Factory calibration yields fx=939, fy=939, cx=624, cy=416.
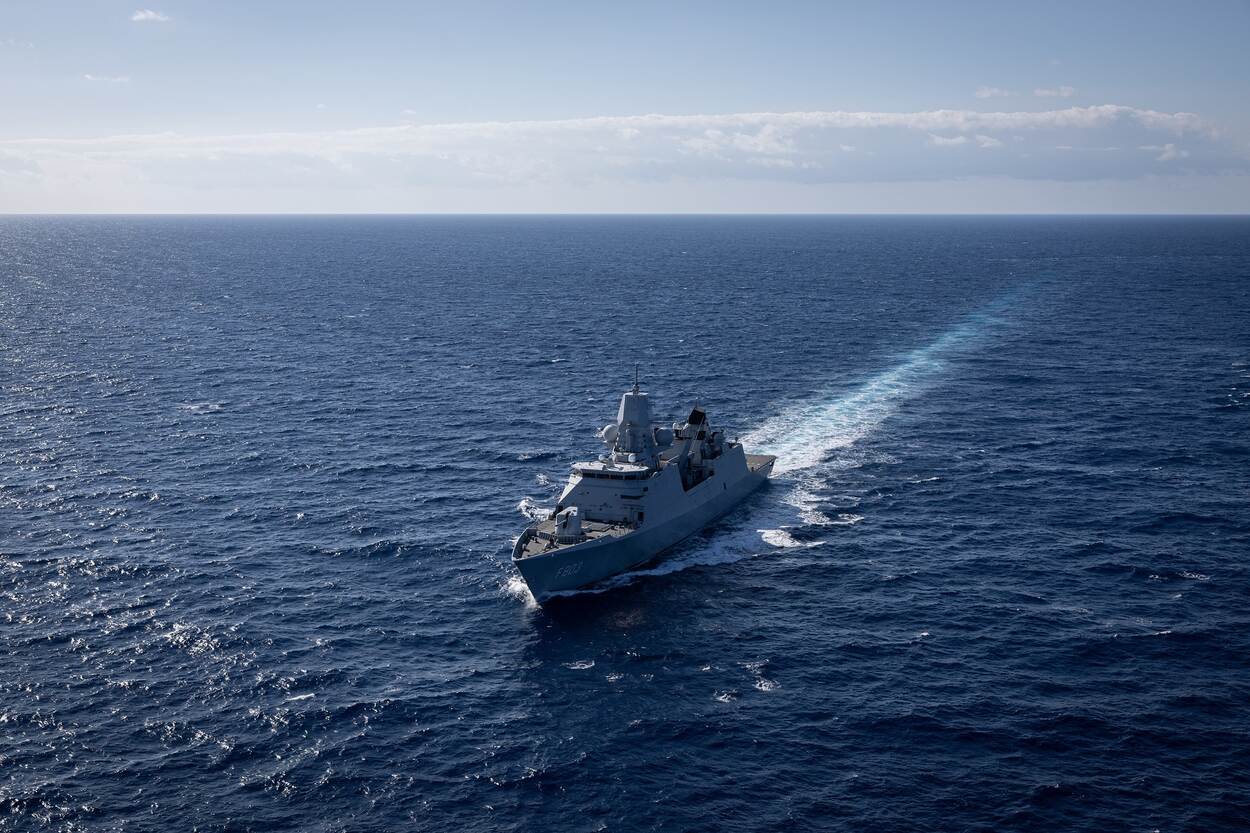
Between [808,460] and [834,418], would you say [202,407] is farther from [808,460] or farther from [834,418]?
[834,418]

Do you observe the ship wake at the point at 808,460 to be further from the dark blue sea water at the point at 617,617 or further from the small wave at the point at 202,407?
the small wave at the point at 202,407

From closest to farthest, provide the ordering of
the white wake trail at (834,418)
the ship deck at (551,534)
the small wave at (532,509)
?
the ship deck at (551,534) < the small wave at (532,509) < the white wake trail at (834,418)

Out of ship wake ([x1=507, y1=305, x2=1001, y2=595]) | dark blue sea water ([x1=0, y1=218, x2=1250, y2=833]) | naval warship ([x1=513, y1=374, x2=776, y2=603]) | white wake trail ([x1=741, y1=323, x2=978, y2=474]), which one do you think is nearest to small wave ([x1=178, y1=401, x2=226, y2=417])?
dark blue sea water ([x1=0, y1=218, x2=1250, y2=833])

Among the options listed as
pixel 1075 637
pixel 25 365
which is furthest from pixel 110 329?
pixel 1075 637

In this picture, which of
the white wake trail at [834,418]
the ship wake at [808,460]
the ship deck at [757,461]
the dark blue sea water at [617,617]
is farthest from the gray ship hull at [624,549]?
the white wake trail at [834,418]

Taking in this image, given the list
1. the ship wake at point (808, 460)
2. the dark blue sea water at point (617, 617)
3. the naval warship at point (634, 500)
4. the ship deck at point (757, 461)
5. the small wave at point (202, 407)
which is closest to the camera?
the dark blue sea water at point (617, 617)

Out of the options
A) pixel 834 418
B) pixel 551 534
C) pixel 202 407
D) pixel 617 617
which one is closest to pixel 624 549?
pixel 551 534
